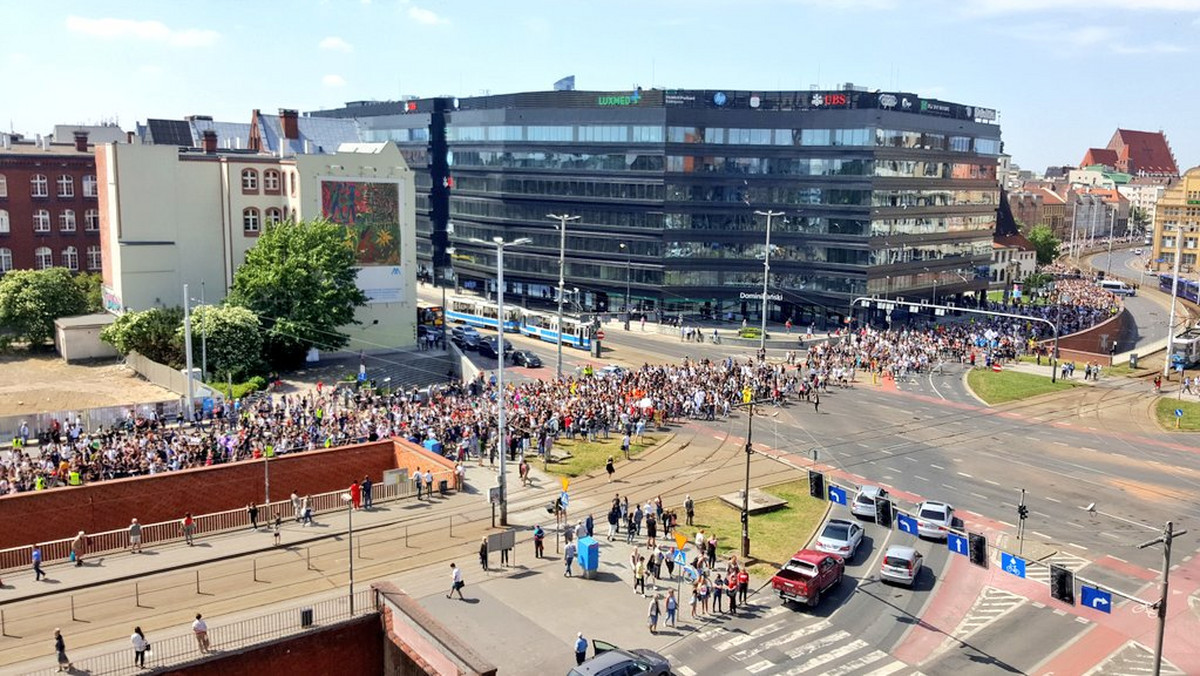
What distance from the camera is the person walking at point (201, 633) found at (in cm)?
2577

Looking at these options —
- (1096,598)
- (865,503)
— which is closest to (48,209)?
(865,503)

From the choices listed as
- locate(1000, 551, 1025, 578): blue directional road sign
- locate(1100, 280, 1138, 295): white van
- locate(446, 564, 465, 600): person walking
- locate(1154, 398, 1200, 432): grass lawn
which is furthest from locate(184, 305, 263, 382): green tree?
locate(1100, 280, 1138, 295): white van

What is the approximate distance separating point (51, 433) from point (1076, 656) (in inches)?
1688

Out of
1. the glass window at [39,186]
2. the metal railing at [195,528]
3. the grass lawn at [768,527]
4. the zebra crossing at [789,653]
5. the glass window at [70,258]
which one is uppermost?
the glass window at [39,186]

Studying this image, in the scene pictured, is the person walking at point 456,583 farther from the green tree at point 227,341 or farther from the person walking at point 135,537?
the green tree at point 227,341

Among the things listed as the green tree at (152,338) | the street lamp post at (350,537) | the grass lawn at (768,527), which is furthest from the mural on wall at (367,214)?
the grass lawn at (768,527)

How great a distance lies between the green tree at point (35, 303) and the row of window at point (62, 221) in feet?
49.7

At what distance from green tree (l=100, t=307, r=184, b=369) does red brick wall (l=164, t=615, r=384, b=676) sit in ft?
122

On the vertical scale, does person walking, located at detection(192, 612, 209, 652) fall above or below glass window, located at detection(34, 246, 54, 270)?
below

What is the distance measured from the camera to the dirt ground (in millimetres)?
53094

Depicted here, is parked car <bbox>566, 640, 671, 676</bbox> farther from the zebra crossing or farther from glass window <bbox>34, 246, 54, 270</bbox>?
glass window <bbox>34, 246, 54, 270</bbox>

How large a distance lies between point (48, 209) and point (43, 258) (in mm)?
4289

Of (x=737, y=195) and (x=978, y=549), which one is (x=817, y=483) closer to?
(x=978, y=549)

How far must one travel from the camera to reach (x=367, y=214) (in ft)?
241
